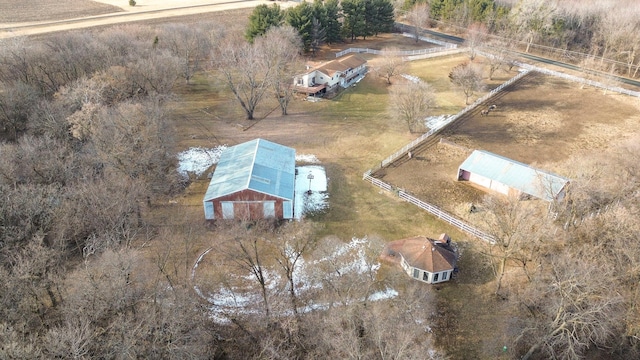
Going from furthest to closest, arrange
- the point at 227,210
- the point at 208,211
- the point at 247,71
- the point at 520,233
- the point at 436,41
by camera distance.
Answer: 1. the point at 436,41
2. the point at 247,71
3. the point at 227,210
4. the point at 208,211
5. the point at 520,233

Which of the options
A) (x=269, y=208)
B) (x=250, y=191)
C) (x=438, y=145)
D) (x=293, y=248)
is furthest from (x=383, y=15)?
(x=293, y=248)

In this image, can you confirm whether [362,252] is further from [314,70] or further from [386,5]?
[386,5]

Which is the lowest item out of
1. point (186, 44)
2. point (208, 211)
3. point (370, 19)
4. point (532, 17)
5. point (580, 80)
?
point (208, 211)

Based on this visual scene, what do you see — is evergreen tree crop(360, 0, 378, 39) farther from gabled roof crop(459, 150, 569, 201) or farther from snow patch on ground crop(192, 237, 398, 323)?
snow patch on ground crop(192, 237, 398, 323)

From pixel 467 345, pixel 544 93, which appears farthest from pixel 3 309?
pixel 544 93

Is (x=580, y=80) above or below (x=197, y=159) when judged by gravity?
above

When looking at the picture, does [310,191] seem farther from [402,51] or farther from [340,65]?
[402,51]
